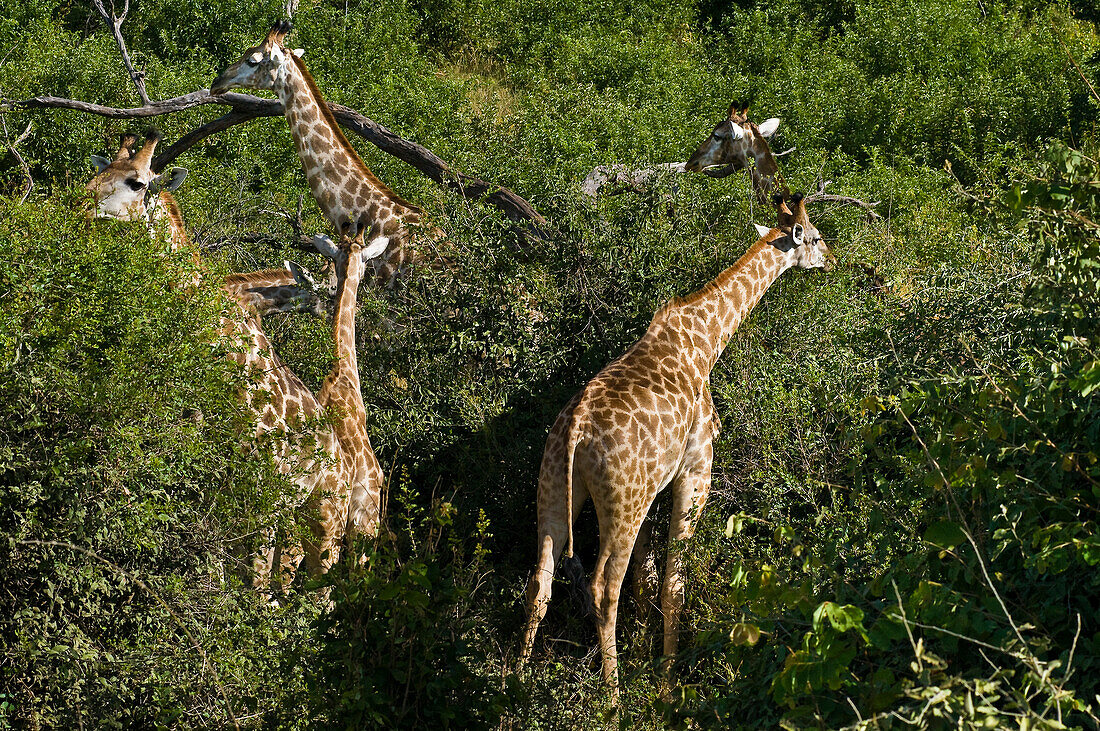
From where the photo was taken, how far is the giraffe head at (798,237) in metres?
7.83

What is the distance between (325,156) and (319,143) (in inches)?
4.5

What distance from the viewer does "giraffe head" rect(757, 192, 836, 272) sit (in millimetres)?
7828

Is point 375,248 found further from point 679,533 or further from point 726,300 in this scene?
point 679,533

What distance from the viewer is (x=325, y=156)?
364 inches

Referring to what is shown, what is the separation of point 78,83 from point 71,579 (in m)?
8.20

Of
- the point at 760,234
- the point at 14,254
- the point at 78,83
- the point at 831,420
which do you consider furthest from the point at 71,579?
the point at 78,83

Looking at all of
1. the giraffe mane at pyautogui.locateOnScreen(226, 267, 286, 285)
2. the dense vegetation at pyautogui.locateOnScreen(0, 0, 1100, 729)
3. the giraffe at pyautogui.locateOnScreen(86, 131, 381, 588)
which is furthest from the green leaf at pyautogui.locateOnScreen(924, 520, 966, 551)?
the giraffe mane at pyautogui.locateOnScreen(226, 267, 286, 285)

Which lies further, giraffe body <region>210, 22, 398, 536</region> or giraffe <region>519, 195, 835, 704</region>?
giraffe body <region>210, 22, 398, 536</region>

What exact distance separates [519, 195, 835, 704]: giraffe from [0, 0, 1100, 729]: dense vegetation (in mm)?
202

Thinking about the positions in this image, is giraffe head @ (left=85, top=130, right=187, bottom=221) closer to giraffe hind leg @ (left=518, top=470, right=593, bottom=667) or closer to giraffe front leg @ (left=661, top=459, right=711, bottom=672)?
giraffe hind leg @ (left=518, top=470, right=593, bottom=667)

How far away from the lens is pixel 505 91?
1443 cm

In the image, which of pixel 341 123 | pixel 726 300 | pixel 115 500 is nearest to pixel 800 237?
pixel 726 300

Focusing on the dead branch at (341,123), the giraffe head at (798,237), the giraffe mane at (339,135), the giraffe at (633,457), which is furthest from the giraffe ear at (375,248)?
the giraffe head at (798,237)

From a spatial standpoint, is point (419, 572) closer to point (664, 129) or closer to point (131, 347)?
point (131, 347)
